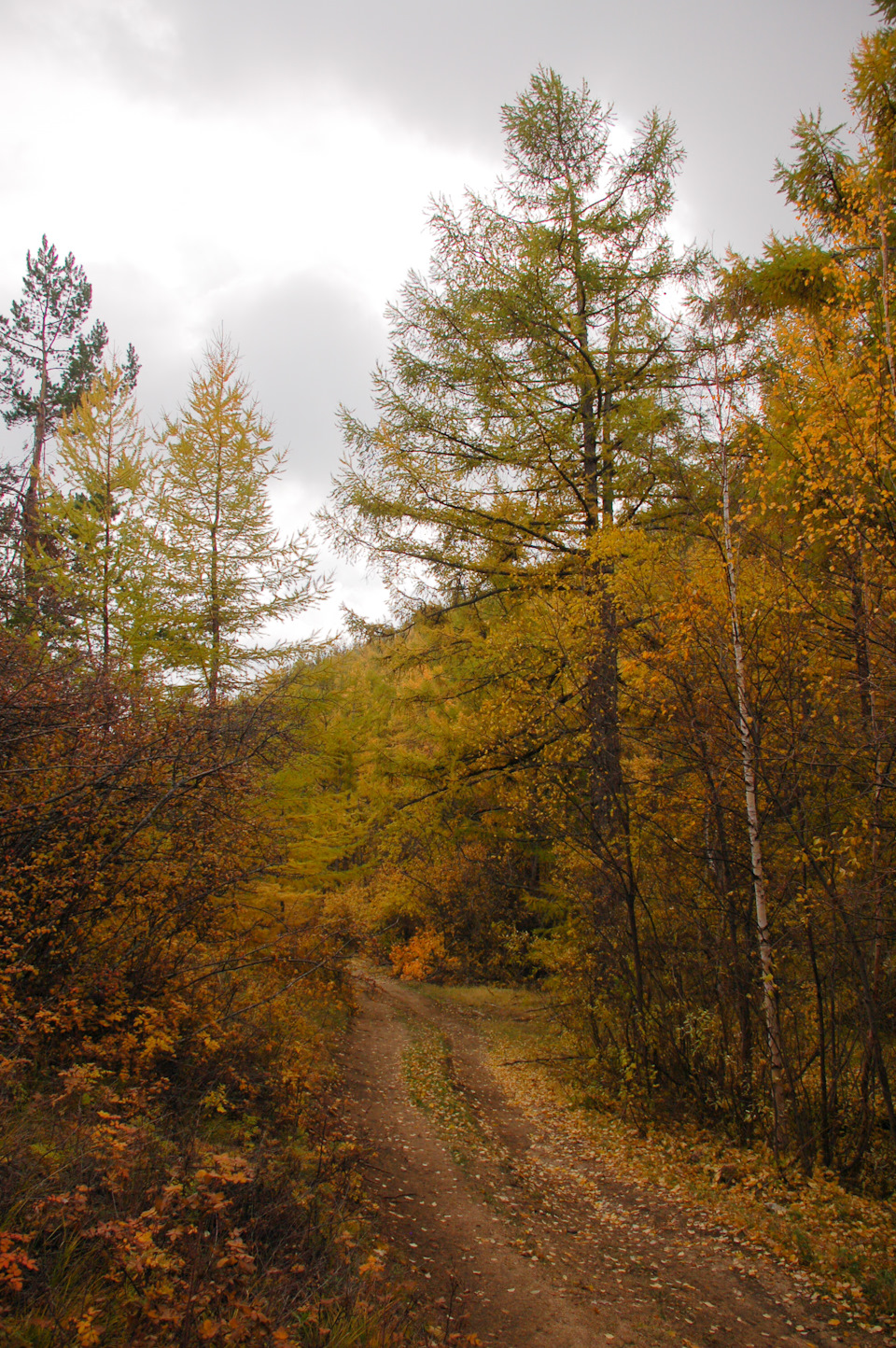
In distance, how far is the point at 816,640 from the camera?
20.6ft

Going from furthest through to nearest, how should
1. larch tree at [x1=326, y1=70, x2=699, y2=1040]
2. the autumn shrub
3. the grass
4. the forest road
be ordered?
larch tree at [x1=326, y1=70, x2=699, y2=1040]
the grass
the forest road
the autumn shrub

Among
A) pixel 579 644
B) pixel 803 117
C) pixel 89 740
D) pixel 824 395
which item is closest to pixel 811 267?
pixel 803 117

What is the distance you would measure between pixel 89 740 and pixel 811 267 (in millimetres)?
8534

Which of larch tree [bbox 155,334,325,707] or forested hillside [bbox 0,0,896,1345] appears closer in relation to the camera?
forested hillside [bbox 0,0,896,1345]

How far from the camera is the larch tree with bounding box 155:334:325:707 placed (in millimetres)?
10883

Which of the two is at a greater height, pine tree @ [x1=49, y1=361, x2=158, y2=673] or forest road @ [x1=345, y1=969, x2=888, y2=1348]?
pine tree @ [x1=49, y1=361, x2=158, y2=673]

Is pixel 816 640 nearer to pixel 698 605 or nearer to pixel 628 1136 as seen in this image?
pixel 698 605

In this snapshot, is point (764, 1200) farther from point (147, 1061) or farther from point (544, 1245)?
point (147, 1061)

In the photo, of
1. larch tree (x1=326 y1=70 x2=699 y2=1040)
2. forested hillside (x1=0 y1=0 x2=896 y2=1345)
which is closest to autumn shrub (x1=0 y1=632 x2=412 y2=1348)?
forested hillside (x1=0 y1=0 x2=896 y2=1345)

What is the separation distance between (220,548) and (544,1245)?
10178 mm

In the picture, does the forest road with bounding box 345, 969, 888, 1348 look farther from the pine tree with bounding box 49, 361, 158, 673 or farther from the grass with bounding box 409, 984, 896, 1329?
the pine tree with bounding box 49, 361, 158, 673

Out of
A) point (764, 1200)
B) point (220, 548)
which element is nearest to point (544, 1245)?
point (764, 1200)

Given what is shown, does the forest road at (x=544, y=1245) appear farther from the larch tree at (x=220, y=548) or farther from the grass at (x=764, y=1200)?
the larch tree at (x=220, y=548)

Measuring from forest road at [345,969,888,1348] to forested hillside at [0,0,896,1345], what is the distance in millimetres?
714
